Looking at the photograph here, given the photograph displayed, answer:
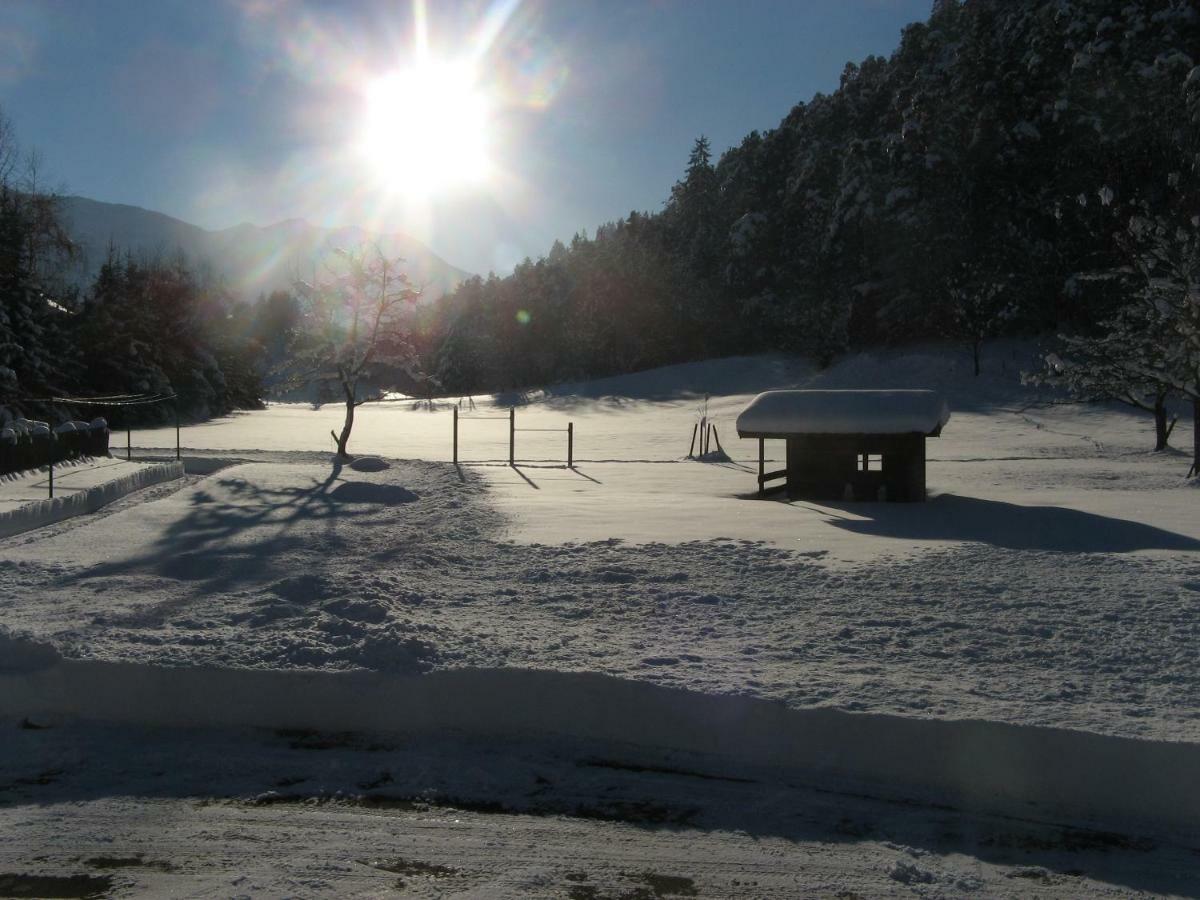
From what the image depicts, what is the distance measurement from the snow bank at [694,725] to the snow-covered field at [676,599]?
14 cm

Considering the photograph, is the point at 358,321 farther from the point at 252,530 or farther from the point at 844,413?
the point at 844,413

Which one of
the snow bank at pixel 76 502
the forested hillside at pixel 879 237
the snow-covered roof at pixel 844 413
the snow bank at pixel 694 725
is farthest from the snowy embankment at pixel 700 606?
the forested hillside at pixel 879 237

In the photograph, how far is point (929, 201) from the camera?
53.2 meters

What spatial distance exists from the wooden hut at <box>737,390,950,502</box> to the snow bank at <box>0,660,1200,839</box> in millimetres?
9871

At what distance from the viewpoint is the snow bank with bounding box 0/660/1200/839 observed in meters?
4.94

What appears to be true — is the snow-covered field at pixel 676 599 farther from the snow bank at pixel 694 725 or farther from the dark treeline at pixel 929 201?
the dark treeline at pixel 929 201

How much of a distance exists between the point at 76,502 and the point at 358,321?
11.9 meters

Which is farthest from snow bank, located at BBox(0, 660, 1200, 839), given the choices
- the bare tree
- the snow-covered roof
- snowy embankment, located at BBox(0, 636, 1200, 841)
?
the bare tree

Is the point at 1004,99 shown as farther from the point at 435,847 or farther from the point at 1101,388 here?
the point at 435,847

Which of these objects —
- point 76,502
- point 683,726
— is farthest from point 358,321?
point 683,726

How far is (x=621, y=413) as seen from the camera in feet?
154

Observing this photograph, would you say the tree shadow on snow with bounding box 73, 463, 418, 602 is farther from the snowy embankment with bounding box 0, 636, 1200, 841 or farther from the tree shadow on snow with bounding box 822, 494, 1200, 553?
the tree shadow on snow with bounding box 822, 494, 1200, 553

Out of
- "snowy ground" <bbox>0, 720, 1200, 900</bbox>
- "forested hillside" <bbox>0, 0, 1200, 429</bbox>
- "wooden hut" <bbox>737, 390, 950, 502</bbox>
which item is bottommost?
"snowy ground" <bbox>0, 720, 1200, 900</bbox>

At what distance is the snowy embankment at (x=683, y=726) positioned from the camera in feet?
16.2
